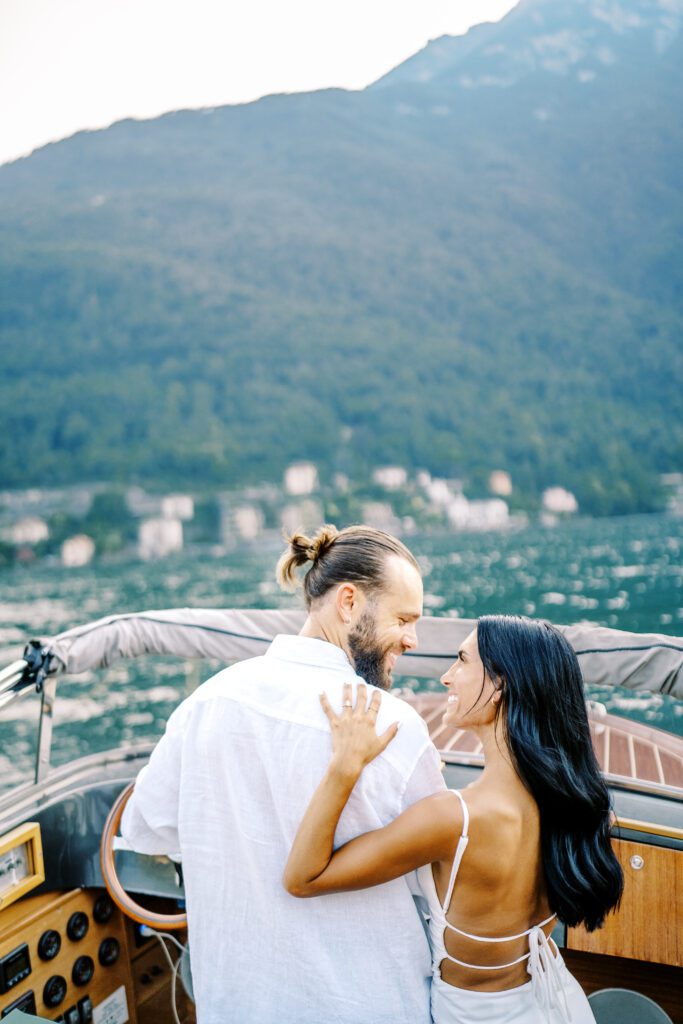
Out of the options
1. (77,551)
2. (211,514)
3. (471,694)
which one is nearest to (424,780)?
(471,694)

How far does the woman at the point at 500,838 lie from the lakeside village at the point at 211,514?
2105 inches

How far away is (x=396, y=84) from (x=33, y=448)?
70216 millimetres

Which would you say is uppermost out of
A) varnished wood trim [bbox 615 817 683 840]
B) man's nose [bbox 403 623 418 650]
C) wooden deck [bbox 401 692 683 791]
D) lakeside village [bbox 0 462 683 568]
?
man's nose [bbox 403 623 418 650]

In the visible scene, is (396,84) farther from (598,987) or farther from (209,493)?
(598,987)

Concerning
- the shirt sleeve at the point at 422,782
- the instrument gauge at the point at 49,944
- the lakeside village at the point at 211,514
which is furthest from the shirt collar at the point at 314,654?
the lakeside village at the point at 211,514

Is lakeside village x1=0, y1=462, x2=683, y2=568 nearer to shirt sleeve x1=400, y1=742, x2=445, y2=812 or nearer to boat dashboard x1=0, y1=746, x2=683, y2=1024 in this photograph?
boat dashboard x1=0, y1=746, x2=683, y2=1024

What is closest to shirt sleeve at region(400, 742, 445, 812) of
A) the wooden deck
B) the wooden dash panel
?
the wooden dash panel

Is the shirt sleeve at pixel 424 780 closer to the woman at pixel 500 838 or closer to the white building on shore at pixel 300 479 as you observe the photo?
the woman at pixel 500 838

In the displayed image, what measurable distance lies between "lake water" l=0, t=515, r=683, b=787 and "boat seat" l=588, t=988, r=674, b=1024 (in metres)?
13.4

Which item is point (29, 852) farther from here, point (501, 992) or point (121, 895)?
point (501, 992)

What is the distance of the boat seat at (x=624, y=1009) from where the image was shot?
206cm

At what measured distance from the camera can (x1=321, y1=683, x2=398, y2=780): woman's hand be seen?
1227 mm

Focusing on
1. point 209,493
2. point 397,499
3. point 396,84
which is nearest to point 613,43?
point 396,84

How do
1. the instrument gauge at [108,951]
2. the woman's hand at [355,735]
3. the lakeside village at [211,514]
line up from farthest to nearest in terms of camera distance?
the lakeside village at [211,514]
the instrument gauge at [108,951]
the woman's hand at [355,735]
